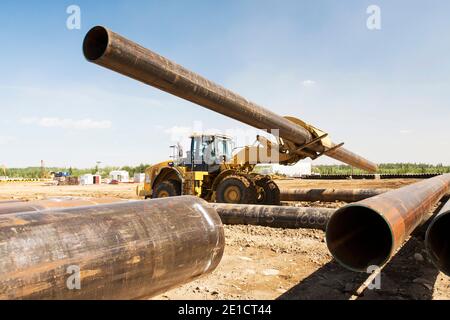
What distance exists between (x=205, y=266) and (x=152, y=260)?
0.81 meters

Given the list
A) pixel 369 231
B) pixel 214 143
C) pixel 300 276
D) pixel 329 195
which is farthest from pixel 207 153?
pixel 369 231

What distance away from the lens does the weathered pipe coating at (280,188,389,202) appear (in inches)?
462

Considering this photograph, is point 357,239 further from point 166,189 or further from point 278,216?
point 166,189

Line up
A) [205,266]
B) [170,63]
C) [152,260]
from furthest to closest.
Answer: [170,63], [205,266], [152,260]

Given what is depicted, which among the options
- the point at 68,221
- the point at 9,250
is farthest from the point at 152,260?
the point at 9,250

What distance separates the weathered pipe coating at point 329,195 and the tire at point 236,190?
99.8 inches

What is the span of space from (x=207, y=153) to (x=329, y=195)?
420 cm

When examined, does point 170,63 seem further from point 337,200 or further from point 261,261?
point 337,200

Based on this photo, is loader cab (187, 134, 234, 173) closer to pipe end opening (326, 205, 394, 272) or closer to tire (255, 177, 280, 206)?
tire (255, 177, 280, 206)

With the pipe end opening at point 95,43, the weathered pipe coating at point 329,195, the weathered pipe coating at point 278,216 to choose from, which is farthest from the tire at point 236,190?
the pipe end opening at point 95,43

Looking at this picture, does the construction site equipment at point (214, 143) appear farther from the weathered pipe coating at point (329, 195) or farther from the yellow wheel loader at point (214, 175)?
the weathered pipe coating at point (329, 195)

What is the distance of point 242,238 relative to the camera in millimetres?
6887

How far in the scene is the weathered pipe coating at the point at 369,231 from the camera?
9.42ft

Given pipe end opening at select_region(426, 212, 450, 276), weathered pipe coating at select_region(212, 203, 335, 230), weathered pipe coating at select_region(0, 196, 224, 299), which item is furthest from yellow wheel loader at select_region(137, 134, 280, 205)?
pipe end opening at select_region(426, 212, 450, 276)
